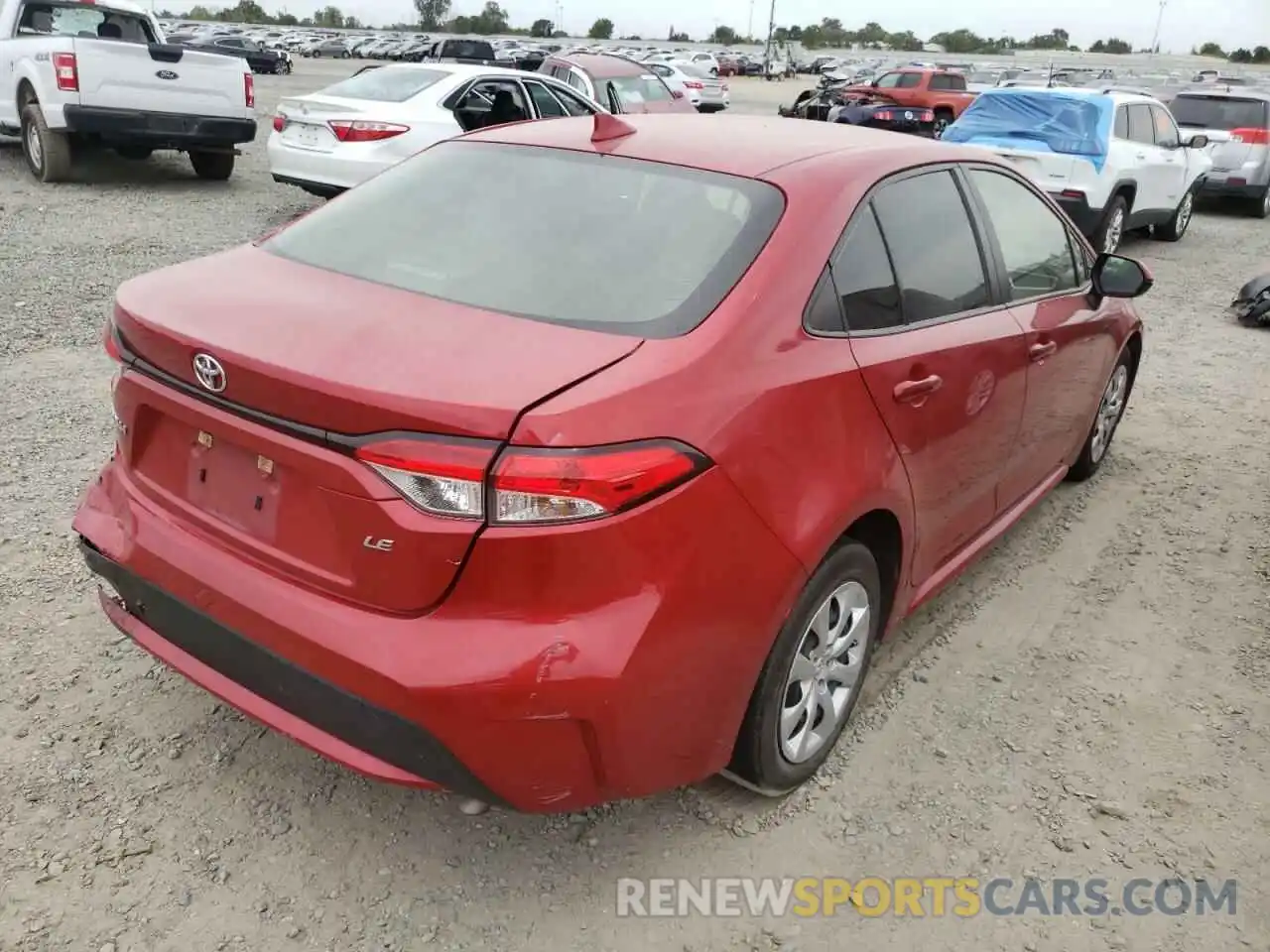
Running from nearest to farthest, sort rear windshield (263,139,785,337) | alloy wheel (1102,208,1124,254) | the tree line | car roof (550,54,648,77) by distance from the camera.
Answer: rear windshield (263,139,785,337), alloy wheel (1102,208,1124,254), car roof (550,54,648,77), the tree line

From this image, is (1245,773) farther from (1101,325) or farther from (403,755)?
(403,755)

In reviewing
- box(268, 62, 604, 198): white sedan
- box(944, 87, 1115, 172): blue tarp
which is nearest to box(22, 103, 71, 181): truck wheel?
box(268, 62, 604, 198): white sedan

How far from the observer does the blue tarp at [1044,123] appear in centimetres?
998

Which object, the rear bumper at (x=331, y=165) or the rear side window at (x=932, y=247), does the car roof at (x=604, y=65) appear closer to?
the rear bumper at (x=331, y=165)

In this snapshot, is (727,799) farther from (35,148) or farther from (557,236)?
(35,148)

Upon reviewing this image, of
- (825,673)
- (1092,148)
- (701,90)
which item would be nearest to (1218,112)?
(1092,148)

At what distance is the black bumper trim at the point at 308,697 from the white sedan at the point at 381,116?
22.4 feet

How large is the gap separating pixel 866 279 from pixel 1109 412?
2.87 meters

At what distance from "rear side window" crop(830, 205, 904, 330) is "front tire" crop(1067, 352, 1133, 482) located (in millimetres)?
2362

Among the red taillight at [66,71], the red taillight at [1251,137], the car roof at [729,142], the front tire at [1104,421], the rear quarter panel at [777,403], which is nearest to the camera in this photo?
the rear quarter panel at [777,403]

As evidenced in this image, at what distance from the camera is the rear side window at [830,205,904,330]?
261cm

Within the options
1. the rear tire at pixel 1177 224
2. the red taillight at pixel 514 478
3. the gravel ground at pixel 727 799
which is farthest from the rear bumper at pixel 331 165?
the rear tire at pixel 1177 224

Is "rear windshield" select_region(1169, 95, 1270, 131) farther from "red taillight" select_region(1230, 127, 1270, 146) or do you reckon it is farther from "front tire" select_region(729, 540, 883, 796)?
"front tire" select_region(729, 540, 883, 796)

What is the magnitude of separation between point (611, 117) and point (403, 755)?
1.97 m
